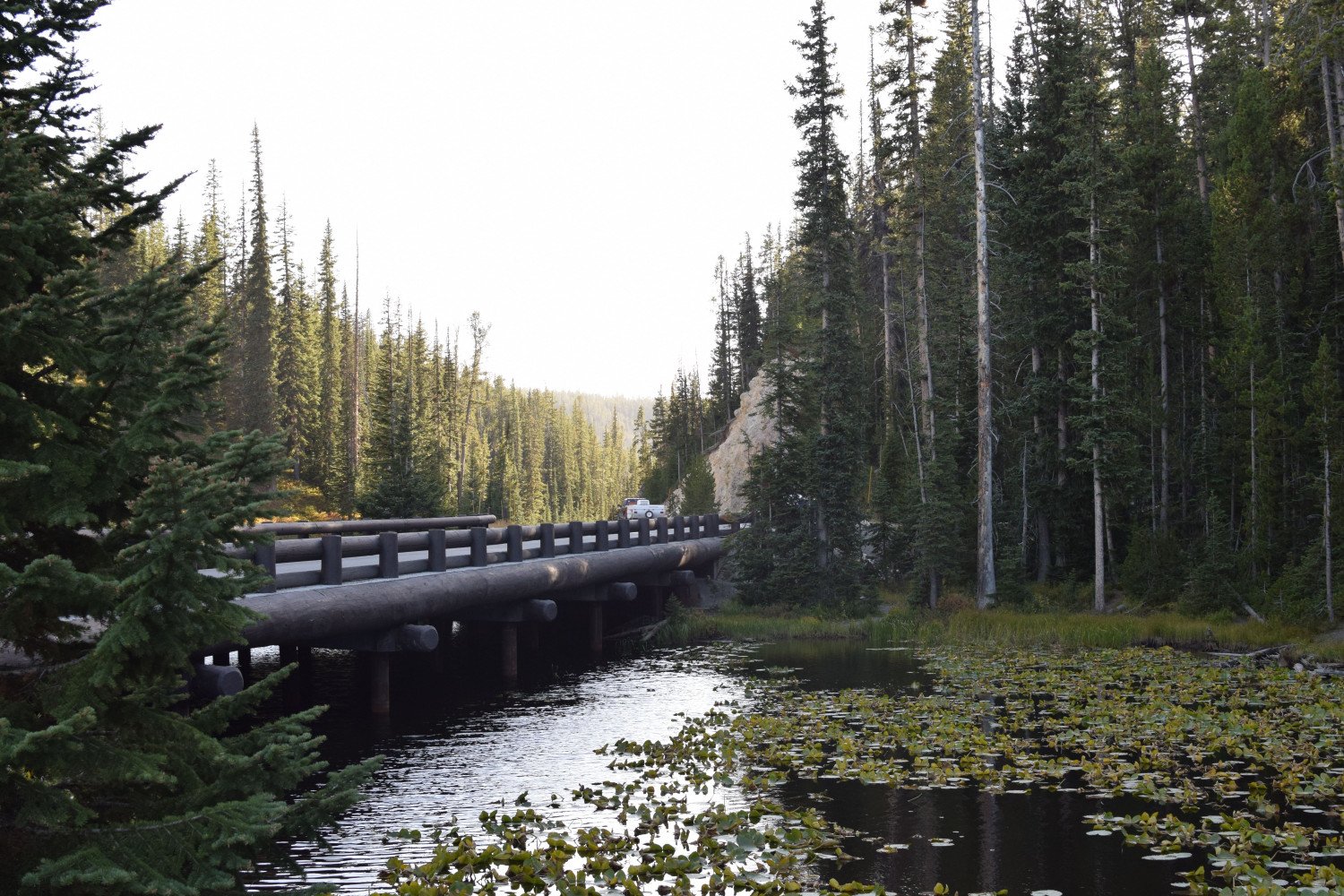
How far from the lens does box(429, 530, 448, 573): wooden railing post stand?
62.3 feet

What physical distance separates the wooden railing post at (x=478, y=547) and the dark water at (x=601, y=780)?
2.56 metres

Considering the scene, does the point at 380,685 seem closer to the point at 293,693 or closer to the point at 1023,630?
the point at 293,693

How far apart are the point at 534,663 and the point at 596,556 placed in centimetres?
295

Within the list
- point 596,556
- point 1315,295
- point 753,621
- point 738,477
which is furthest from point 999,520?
point 738,477

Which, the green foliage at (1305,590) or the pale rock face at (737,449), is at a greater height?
the pale rock face at (737,449)

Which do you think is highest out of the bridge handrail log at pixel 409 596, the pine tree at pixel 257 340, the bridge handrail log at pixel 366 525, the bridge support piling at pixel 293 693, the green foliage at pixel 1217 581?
the pine tree at pixel 257 340

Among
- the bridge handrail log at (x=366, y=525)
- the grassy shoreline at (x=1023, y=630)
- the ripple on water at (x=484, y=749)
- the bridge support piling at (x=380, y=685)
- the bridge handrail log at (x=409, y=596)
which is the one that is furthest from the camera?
the grassy shoreline at (x=1023, y=630)

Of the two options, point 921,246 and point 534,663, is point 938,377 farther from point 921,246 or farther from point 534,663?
point 534,663

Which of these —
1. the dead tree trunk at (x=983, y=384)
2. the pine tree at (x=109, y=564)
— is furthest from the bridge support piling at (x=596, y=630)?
the pine tree at (x=109, y=564)

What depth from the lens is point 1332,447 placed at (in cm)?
2302

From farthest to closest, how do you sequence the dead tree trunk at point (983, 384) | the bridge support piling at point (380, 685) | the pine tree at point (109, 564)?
the dead tree trunk at point (983, 384) < the bridge support piling at point (380, 685) < the pine tree at point (109, 564)

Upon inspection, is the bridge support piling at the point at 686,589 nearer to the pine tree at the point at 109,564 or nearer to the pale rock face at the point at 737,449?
the pine tree at the point at 109,564

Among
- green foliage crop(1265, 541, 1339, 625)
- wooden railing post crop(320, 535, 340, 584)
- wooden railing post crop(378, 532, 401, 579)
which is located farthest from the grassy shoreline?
wooden railing post crop(320, 535, 340, 584)

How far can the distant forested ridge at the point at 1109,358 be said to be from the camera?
26016 millimetres
